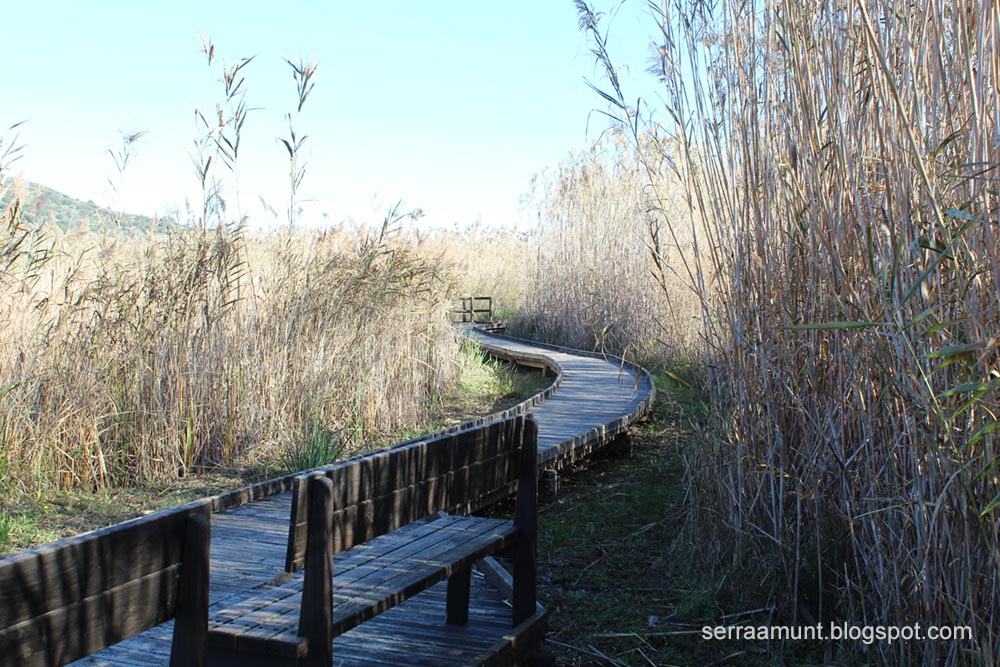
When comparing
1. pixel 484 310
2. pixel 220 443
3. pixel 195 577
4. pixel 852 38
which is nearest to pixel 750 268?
pixel 852 38

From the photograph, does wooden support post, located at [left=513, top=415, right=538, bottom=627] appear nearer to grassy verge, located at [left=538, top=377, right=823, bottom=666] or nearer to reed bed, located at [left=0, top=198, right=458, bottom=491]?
grassy verge, located at [left=538, top=377, right=823, bottom=666]

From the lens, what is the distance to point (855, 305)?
265 cm

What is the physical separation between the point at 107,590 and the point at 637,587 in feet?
8.91

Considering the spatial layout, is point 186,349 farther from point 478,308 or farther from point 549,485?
point 478,308

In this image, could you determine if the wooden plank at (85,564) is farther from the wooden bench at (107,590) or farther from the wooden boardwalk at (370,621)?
the wooden boardwalk at (370,621)

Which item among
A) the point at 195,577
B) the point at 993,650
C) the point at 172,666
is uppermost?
the point at 195,577

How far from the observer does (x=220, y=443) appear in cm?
554

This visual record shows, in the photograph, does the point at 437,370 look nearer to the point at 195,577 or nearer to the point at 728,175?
the point at 728,175

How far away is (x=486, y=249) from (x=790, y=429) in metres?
18.9

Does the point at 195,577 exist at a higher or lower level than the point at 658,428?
higher

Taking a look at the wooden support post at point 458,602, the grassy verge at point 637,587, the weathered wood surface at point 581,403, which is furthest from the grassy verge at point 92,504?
the wooden support post at point 458,602

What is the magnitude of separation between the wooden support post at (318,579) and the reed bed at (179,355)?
317cm

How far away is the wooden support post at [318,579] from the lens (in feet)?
6.48

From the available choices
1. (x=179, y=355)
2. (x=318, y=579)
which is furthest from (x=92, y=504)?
(x=318, y=579)
